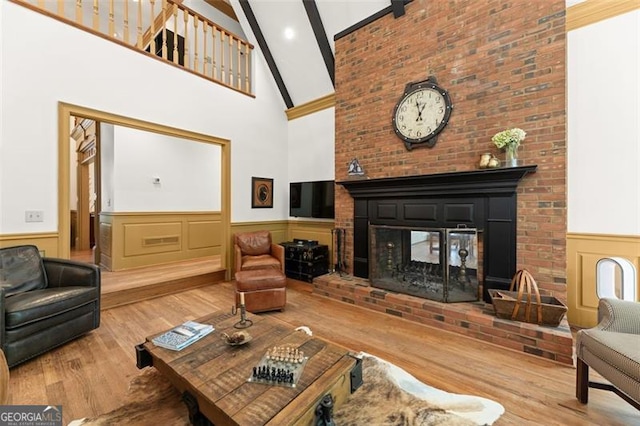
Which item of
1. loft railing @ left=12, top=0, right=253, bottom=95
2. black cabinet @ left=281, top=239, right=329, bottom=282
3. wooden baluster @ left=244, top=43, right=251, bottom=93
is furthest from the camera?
wooden baluster @ left=244, top=43, right=251, bottom=93

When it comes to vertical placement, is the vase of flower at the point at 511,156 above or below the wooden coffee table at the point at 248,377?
above

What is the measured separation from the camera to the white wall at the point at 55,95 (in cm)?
260

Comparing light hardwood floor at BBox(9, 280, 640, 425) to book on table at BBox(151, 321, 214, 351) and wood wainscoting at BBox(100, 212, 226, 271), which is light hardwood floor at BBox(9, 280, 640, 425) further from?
wood wainscoting at BBox(100, 212, 226, 271)

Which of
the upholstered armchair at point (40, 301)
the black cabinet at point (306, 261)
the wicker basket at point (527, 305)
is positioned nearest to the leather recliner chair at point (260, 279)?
the black cabinet at point (306, 261)

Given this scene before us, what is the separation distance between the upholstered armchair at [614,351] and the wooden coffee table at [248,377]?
135 cm

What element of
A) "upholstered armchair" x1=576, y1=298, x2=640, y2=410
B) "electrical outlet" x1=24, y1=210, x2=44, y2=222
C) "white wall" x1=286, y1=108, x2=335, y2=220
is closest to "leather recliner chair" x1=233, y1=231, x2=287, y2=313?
"white wall" x1=286, y1=108, x2=335, y2=220

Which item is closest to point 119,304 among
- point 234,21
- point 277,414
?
point 277,414

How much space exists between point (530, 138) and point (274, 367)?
10.1 feet

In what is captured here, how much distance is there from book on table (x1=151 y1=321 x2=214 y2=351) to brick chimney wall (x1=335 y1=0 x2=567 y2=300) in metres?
2.47

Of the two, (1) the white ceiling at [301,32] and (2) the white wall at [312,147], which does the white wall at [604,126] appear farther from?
(2) the white wall at [312,147]

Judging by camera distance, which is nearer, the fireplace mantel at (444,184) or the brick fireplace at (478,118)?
the brick fireplace at (478,118)

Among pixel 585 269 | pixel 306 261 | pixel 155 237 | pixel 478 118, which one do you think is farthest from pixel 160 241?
pixel 585 269

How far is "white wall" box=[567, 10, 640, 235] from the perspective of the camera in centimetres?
234

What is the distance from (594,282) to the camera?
2.55 m
